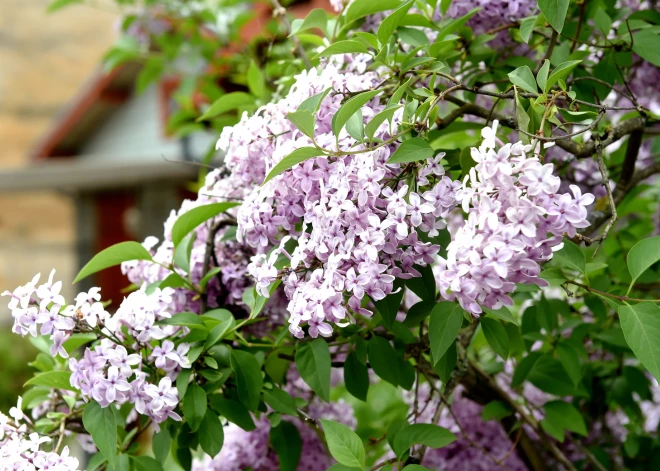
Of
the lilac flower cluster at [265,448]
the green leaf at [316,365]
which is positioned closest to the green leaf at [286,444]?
the lilac flower cluster at [265,448]

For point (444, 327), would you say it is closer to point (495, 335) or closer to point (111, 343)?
point (495, 335)

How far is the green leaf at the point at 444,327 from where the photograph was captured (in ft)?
2.16

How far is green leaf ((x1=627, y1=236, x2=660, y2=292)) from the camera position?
67cm

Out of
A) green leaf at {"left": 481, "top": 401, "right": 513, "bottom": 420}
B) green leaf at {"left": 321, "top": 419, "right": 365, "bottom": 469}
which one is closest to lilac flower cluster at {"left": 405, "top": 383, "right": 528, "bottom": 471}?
green leaf at {"left": 481, "top": 401, "right": 513, "bottom": 420}

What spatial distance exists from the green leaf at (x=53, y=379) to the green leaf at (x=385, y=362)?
1.08 ft

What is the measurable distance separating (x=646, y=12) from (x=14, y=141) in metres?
16.3

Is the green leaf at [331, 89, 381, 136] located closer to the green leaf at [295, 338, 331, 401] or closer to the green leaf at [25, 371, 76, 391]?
the green leaf at [295, 338, 331, 401]

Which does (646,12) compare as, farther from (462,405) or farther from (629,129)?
(462,405)

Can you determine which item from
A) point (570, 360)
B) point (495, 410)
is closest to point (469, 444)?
point (495, 410)

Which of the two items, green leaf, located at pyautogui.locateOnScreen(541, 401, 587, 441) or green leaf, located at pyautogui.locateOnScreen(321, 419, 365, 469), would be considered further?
green leaf, located at pyautogui.locateOnScreen(541, 401, 587, 441)

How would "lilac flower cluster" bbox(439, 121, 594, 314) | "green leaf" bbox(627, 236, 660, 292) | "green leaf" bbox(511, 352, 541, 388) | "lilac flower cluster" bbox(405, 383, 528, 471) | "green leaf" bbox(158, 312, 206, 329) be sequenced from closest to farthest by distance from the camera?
"lilac flower cluster" bbox(439, 121, 594, 314) < "green leaf" bbox(627, 236, 660, 292) < "green leaf" bbox(158, 312, 206, 329) < "green leaf" bbox(511, 352, 541, 388) < "lilac flower cluster" bbox(405, 383, 528, 471)

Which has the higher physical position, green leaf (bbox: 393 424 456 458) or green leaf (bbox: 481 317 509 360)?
green leaf (bbox: 481 317 509 360)

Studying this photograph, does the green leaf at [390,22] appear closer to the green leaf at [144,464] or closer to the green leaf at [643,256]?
the green leaf at [643,256]

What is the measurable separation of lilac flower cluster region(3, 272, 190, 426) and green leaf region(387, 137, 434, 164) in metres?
0.29
